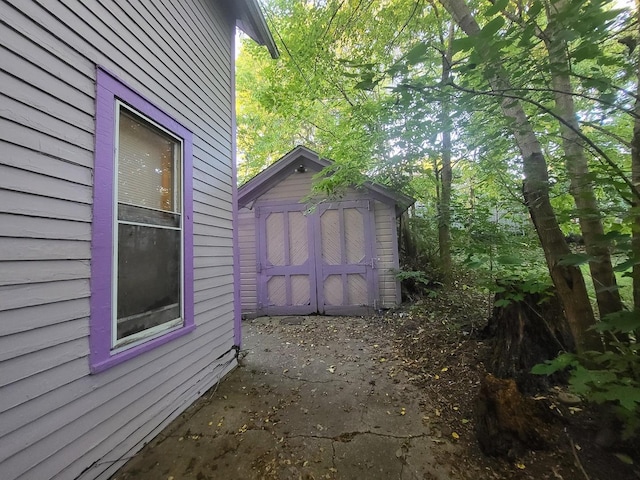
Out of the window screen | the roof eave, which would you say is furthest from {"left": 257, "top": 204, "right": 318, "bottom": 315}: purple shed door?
the window screen

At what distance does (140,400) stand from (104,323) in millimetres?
752

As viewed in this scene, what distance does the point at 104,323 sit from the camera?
1.94 meters

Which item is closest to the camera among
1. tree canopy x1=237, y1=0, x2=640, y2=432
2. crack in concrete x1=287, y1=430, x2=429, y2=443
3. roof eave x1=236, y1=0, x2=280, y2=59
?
tree canopy x1=237, y1=0, x2=640, y2=432

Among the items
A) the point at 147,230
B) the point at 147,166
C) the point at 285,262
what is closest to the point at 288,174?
the point at 285,262

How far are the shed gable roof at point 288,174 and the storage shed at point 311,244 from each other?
2 cm

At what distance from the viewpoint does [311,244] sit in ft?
21.4

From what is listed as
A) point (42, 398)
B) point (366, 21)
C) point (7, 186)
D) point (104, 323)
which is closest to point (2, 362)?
point (42, 398)

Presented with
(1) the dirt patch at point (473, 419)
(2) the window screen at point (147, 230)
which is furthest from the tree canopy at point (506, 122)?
(2) the window screen at point (147, 230)

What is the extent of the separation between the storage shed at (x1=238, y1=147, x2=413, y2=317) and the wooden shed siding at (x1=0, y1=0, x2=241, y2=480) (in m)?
3.99

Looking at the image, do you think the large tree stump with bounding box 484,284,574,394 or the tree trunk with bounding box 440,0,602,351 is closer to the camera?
the tree trunk with bounding box 440,0,602,351

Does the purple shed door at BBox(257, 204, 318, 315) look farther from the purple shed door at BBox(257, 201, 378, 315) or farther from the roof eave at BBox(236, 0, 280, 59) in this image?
→ the roof eave at BBox(236, 0, 280, 59)

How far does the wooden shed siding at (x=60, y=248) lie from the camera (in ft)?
4.83

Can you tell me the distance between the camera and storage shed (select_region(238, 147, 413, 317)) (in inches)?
248

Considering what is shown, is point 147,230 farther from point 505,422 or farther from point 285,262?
point 285,262
